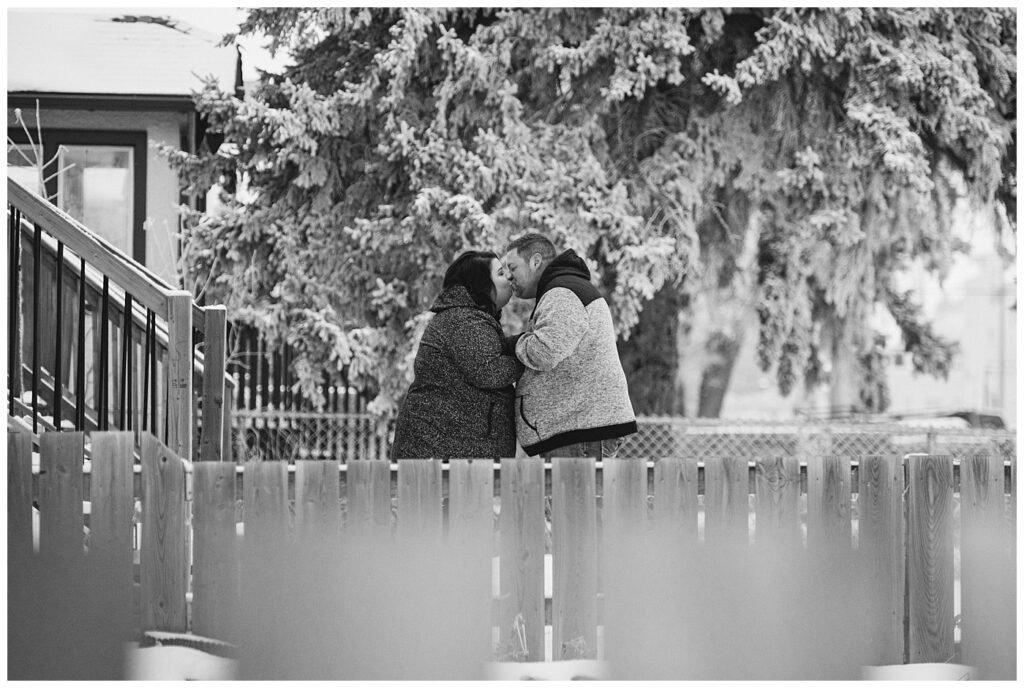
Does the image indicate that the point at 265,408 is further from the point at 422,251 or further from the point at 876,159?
the point at 876,159

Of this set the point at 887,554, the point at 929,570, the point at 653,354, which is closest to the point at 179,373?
the point at 887,554

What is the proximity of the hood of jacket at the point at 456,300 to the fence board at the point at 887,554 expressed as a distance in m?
1.70

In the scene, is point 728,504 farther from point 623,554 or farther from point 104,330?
point 104,330

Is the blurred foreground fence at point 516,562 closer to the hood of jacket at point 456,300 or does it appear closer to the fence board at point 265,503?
the fence board at point 265,503

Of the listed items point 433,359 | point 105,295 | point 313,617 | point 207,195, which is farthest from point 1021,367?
point 207,195

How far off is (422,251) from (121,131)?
383 cm

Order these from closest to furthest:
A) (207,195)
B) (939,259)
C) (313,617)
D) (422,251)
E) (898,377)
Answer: (313,617), (422,251), (207,195), (939,259), (898,377)

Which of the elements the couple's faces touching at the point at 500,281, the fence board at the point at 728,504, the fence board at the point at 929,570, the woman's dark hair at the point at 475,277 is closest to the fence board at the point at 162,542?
the woman's dark hair at the point at 475,277

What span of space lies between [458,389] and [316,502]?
0.94 m

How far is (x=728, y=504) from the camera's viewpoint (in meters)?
3.83

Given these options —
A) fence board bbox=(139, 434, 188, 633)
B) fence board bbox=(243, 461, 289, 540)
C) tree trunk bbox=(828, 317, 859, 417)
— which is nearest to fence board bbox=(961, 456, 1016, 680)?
fence board bbox=(243, 461, 289, 540)

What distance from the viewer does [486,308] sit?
4.60 meters

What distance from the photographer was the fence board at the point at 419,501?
148 inches

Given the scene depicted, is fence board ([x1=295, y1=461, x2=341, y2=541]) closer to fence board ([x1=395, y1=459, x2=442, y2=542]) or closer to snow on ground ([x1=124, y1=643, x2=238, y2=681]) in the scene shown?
fence board ([x1=395, y1=459, x2=442, y2=542])
